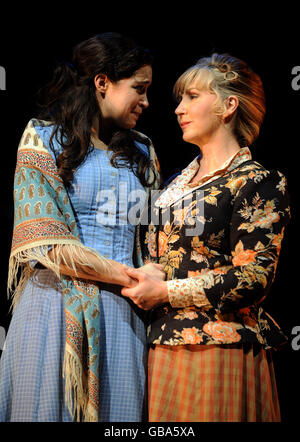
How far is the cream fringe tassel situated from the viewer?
5.77ft

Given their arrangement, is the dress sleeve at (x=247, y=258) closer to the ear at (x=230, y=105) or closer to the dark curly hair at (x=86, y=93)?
the ear at (x=230, y=105)

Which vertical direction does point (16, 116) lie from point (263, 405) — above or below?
above

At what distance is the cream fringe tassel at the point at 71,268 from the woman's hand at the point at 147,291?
10cm

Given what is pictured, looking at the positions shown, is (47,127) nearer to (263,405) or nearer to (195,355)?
(195,355)

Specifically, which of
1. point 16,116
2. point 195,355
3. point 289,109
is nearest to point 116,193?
point 195,355

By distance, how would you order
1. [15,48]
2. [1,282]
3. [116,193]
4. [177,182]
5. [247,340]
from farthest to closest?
[1,282]
[15,48]
[177,182]
[116,193]
[247,340]

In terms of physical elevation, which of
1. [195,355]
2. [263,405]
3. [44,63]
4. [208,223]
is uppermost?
[44,63]

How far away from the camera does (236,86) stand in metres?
2.11

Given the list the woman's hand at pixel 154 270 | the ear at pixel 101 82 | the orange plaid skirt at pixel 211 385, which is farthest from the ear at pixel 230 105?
the orange plaid skirt at pixel 211 385

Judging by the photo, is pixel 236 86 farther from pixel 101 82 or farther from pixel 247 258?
pixel 247 258

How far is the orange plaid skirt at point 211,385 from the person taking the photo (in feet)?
5.77

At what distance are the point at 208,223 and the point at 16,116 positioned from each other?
1214 millimetres

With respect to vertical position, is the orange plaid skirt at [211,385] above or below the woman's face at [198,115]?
below

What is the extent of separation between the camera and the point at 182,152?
8.94 ft
